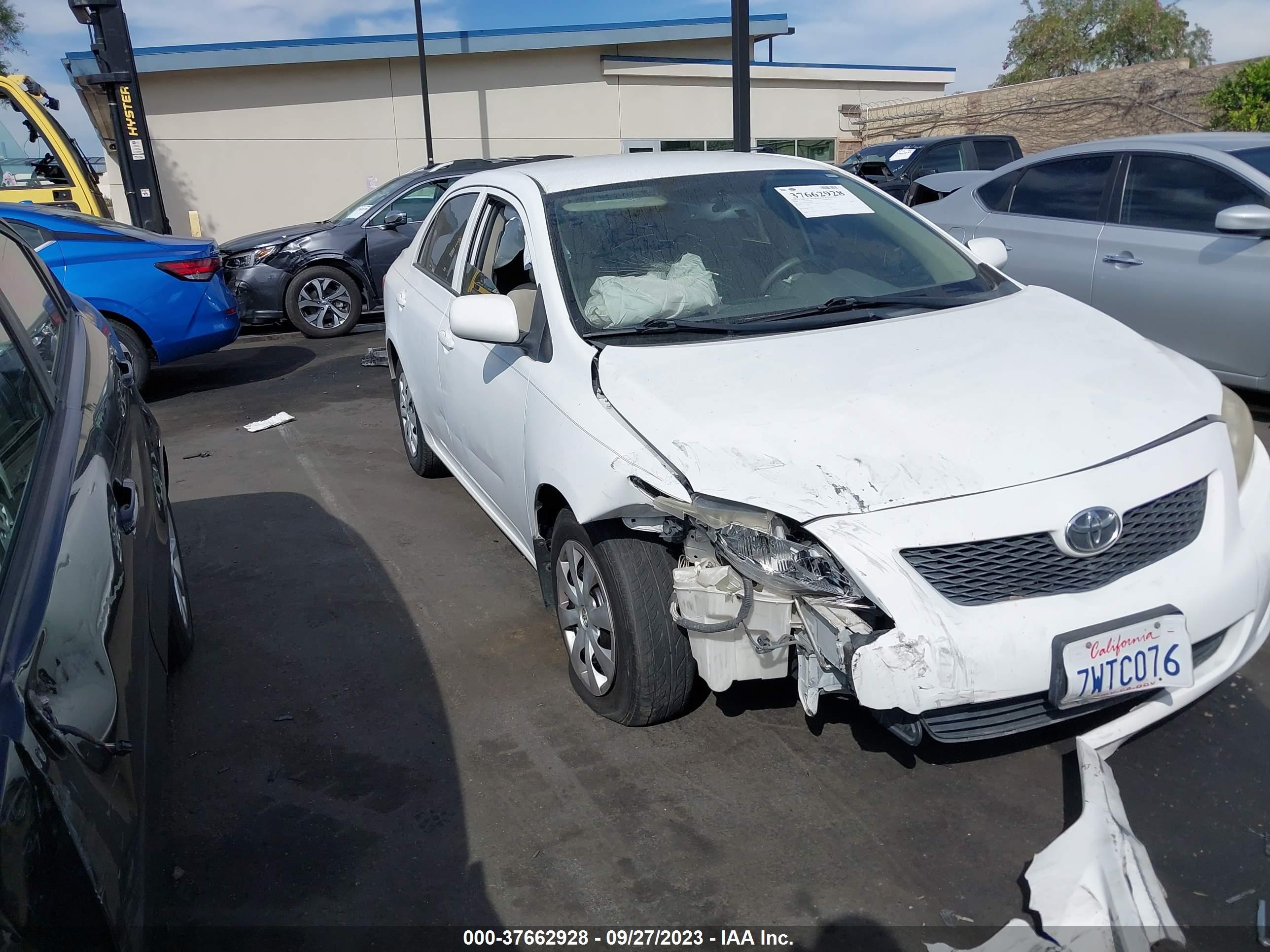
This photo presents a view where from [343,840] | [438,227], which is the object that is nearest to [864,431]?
[343,840]

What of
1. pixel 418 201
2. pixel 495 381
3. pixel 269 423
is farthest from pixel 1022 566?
pixel 418 201

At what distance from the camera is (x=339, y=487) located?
5.90m

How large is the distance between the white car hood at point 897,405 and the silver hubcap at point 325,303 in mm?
8292

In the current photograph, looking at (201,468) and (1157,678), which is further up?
(1157,678)

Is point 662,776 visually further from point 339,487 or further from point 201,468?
point 201,468

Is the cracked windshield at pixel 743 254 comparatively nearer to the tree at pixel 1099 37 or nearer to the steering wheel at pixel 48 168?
the steering wheel at pixel 48 168

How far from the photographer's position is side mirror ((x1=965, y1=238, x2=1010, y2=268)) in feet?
13.6

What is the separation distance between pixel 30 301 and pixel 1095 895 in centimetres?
330

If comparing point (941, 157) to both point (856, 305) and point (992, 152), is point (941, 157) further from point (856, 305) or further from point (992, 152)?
point (856, 305)

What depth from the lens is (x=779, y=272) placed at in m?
3.76

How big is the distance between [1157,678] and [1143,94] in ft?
70.3

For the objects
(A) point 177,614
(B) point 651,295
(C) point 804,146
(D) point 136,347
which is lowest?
(A) point 177,614

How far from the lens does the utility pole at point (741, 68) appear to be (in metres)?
8.18

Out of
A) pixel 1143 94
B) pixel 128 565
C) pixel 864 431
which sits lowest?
pixel 128 565
